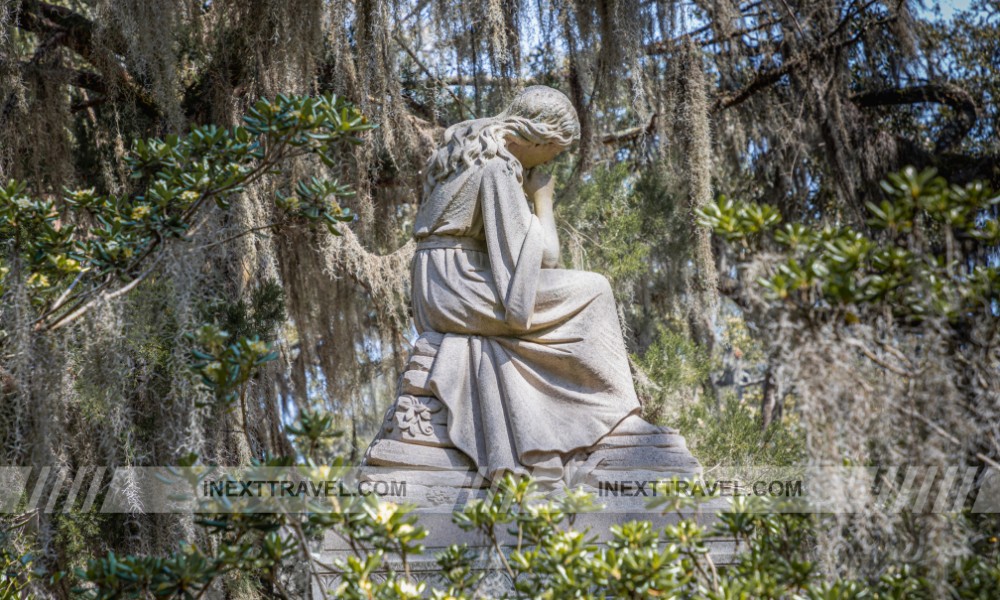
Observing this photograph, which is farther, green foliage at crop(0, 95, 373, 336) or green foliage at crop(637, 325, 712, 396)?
green foliage at crop(637, 325, 712, 396)

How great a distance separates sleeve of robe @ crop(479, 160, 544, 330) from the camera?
412 cm

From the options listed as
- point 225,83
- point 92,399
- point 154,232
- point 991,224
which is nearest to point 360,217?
point 225,83

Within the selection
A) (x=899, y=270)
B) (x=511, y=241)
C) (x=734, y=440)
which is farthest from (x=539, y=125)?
(x=734, y=440)

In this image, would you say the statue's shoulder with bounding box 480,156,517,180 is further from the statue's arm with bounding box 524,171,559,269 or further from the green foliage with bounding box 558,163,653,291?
the green foliage with bounding box 558,163,653,291

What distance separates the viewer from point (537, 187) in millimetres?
4629

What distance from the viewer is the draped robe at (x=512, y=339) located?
4.01 m

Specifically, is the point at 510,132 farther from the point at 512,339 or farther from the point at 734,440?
the point at 734,440

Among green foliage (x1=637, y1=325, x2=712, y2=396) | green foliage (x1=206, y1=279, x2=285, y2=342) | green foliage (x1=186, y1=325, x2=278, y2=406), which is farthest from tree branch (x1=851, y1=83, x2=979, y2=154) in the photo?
green foliage (x1=186, y1=325, x2=278, y2=406)

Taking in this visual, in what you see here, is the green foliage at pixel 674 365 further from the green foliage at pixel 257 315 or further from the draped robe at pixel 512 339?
the draped robe at pixel 512 339

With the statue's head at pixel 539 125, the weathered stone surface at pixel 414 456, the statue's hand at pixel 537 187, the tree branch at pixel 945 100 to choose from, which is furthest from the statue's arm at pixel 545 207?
the tree branch at pixel 945 100

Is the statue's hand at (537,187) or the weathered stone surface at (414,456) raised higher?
the statue's hand at (537,187)

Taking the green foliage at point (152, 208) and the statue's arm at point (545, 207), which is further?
the statue's arm at point (545, 207)

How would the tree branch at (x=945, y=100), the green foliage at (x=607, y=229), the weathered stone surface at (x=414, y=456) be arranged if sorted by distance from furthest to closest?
the tree branch at (x=945, y=100) → the green foliage at (x=607, y=229) → the weathered stone surface at (x=414, y=456)

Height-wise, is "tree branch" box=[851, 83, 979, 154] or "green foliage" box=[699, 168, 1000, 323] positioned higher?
"tree branch" box=[851, 83, 979, 154]
